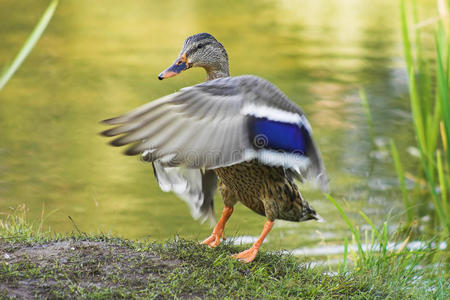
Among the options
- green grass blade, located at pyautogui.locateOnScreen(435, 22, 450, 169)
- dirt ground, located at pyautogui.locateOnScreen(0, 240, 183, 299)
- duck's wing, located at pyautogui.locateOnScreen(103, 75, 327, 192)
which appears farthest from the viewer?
green grass blade, located at pyautogui.locateOnScreen(435, 22, 450, 169)

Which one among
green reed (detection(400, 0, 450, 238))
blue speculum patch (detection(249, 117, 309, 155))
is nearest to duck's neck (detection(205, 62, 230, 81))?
blue speculum patch (detection(249, 117, 309, 155))

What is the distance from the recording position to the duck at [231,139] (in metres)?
3.08

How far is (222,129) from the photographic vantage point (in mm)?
3213

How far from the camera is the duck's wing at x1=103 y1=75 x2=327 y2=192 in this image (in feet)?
10.0

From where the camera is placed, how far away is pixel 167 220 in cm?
611

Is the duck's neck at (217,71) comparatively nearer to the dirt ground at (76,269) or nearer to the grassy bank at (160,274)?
the grassy bank at (160,274)

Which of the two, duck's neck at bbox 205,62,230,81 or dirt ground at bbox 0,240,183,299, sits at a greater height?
duck's neck at bbox 205,62,230,81

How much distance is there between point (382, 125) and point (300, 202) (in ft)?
17.1

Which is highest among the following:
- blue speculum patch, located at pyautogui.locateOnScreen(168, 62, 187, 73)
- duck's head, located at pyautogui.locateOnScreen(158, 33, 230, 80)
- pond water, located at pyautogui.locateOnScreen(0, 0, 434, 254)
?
duck's head, located at pyautogui.locateOnScreen(158, 33, 230, 80)

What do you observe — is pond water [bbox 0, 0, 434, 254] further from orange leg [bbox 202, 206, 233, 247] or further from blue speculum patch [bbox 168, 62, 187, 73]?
blue speculum patch [bbox 168, 62, 187, 73]

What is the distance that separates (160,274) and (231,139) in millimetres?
759

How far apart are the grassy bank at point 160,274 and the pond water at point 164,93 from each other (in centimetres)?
76

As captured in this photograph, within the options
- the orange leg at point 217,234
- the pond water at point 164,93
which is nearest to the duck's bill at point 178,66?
the orange leg at point 217,234

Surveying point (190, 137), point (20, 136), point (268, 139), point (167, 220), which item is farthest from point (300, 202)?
point (20, 136)
